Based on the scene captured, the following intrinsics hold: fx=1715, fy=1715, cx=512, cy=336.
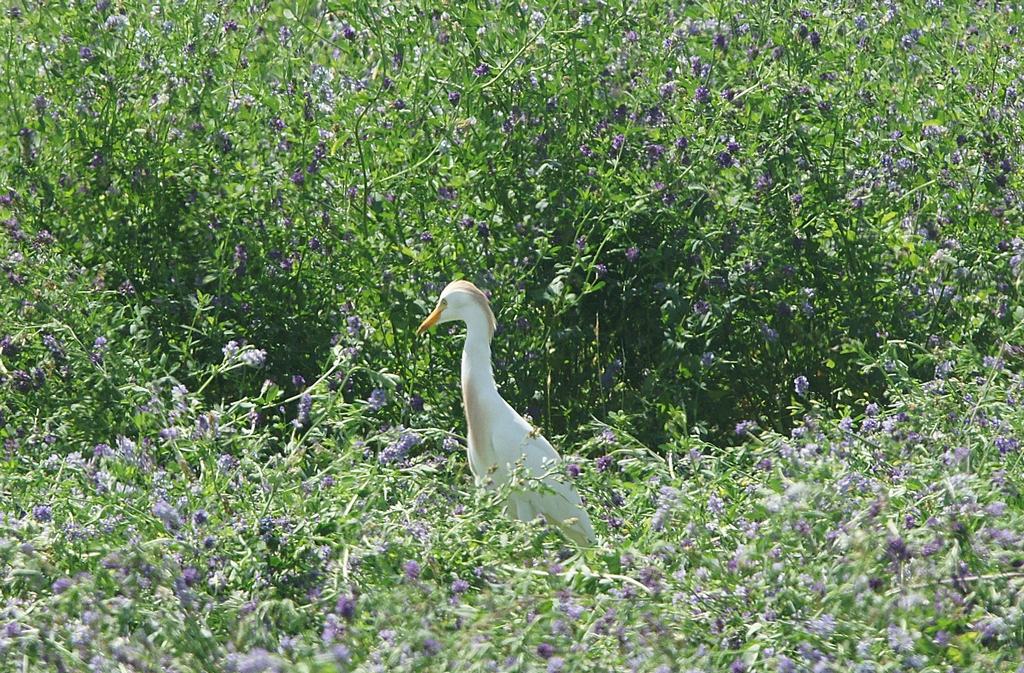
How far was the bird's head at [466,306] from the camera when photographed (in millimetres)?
4688

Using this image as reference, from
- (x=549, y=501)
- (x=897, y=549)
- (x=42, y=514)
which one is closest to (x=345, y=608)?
(x=42, y=514)

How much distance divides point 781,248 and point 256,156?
5.38 ft

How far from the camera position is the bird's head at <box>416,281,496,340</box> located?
469 centimetres

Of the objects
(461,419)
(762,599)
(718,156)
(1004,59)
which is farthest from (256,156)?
(762,599)

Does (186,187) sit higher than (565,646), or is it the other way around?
(186,187)

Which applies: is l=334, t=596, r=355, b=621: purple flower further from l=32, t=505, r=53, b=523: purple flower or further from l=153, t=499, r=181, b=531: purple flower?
l=32, t=505, r=53, b=523: purple flower

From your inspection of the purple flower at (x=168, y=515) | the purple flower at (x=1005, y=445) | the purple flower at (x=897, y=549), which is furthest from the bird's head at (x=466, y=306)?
the purple flower at (x=897, y=549)

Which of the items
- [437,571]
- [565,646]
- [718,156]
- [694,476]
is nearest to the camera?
[565,646]

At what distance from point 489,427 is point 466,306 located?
34 centimetres

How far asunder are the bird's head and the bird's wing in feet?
1.13

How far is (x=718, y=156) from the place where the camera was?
5156 mm

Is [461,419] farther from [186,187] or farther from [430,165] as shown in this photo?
[186,187]

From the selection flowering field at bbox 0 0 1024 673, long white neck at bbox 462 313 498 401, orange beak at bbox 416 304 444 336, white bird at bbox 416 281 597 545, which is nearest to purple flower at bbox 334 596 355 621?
white bird at bbox 416 281 597 545

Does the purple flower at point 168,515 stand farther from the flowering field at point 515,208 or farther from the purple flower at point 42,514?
the flowering field at point 515,208
